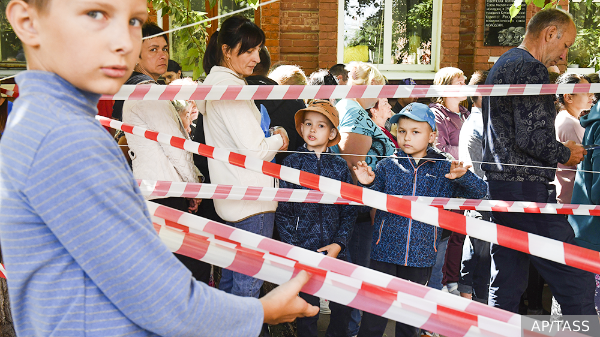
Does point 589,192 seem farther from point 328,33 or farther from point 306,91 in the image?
point 328,33

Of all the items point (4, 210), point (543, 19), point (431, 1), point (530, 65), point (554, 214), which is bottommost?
point (554, 214)

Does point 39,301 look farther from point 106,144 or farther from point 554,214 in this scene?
point 554,214

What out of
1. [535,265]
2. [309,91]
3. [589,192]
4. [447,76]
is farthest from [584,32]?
[309,91]

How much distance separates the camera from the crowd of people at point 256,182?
766mm

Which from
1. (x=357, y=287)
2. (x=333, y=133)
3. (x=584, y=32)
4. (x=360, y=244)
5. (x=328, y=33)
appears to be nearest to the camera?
(x=357, y=287)

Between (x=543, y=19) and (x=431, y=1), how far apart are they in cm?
597

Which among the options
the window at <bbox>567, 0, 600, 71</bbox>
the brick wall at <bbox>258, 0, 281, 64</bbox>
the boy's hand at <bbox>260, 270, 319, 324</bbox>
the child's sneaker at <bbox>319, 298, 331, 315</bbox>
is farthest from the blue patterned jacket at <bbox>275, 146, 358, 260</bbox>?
the window at <bbox>567, 0, 600, 71</bbox>

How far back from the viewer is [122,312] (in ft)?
2.65

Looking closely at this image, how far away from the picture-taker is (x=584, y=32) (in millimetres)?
8555

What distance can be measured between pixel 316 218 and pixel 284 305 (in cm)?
193

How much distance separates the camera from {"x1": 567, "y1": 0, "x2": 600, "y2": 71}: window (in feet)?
27.9

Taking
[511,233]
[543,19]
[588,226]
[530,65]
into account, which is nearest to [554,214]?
[588,226]

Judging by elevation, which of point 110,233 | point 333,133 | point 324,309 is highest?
point 110,233

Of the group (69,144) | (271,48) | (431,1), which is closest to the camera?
(69,144)
